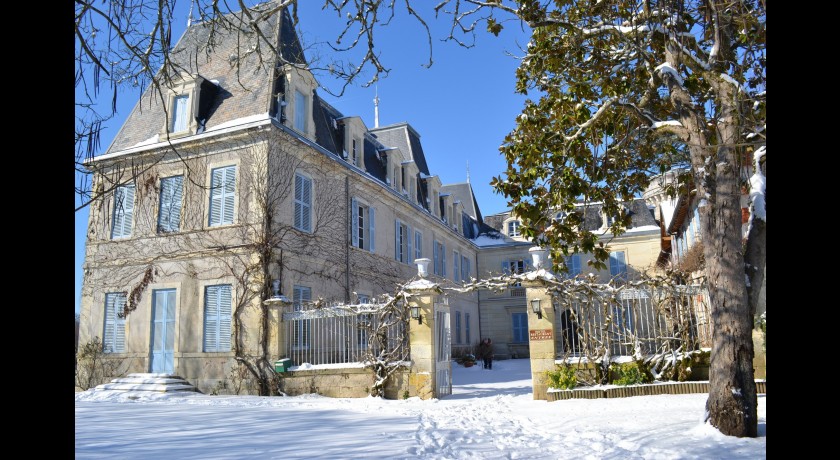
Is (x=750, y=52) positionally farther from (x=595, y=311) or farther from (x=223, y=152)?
(x=223, y=152)

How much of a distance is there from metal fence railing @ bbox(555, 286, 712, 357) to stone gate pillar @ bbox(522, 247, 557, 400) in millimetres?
290

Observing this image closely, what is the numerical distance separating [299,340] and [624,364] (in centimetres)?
673

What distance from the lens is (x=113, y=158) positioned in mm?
15594

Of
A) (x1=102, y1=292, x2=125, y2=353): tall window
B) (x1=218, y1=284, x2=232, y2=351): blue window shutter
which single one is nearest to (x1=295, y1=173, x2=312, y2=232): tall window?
(x1=218, y1=284, x2=232, y2=351): blue window shutter

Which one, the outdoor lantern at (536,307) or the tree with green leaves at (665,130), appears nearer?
the tree with green leaves at (665,130)

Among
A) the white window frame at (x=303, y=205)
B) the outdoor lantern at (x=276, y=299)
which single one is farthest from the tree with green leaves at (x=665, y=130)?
the white window frame at (x=303, y=205)

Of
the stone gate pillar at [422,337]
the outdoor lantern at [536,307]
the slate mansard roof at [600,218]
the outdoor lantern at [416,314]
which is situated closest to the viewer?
the outdoor lantern at [536,307]

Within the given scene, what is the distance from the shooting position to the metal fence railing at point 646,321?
389 inches

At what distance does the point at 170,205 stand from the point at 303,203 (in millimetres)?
3422

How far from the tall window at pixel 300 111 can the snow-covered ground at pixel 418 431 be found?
7865mm

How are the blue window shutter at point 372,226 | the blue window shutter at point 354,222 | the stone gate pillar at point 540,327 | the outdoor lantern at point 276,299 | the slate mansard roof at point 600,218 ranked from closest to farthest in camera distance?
the stone gate pillar at point 540,327, the outdoor lantern at point 276,299, the blue window shutter at point 354,222, the blue window shutter at point 372,226, the slate mansard roof at point 600,218

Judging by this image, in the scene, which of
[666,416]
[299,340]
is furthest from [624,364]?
[299,340]

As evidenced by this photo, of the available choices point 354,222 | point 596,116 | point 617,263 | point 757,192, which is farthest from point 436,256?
point 757,192

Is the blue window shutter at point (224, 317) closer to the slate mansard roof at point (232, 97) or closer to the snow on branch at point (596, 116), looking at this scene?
the slate mansard roof at point (232, 97)
